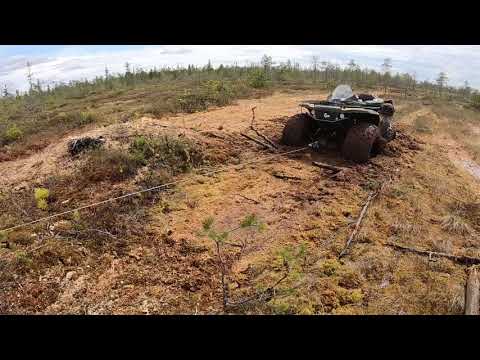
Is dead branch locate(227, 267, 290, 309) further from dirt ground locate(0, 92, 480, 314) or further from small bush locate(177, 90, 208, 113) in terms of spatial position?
small bush locate(177, 90, 208, 113)

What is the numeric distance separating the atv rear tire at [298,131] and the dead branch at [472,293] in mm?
4662

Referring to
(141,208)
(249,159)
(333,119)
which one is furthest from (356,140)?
(141,208)

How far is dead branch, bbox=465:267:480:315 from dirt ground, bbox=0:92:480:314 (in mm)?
88

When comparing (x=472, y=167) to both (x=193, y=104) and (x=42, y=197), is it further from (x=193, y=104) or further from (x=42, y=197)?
(x=42, y=197)

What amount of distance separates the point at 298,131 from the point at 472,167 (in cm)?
424

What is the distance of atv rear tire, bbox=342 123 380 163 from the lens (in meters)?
7.99

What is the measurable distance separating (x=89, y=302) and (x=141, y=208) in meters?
2.01

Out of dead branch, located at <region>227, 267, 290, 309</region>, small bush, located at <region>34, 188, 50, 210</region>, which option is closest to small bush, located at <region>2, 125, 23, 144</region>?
small bush, located at <region>34, 188, 50, 210</region>

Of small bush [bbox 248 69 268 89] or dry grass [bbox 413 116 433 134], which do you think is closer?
dry grass [bbox 413 116 433 134]

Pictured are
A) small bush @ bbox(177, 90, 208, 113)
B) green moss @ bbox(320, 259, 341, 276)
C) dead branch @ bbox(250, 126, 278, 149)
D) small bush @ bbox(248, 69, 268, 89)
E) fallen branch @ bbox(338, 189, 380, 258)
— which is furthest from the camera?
small bush @ bbox(248, 69, 268, 89)

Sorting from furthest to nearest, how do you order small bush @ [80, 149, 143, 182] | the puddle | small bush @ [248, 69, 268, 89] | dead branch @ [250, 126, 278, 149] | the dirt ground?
small bush @ [248, 69, 268, 89], the puddle, dead branch @ [250, 126, 278, 149], small bush @ [80, 149, 143, 182], the dirt ground

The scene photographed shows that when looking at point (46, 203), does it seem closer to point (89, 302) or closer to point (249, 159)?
point (89, 302)

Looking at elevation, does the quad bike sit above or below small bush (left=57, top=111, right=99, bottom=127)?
above

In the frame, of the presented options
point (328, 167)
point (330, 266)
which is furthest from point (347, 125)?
point (330, 266)
